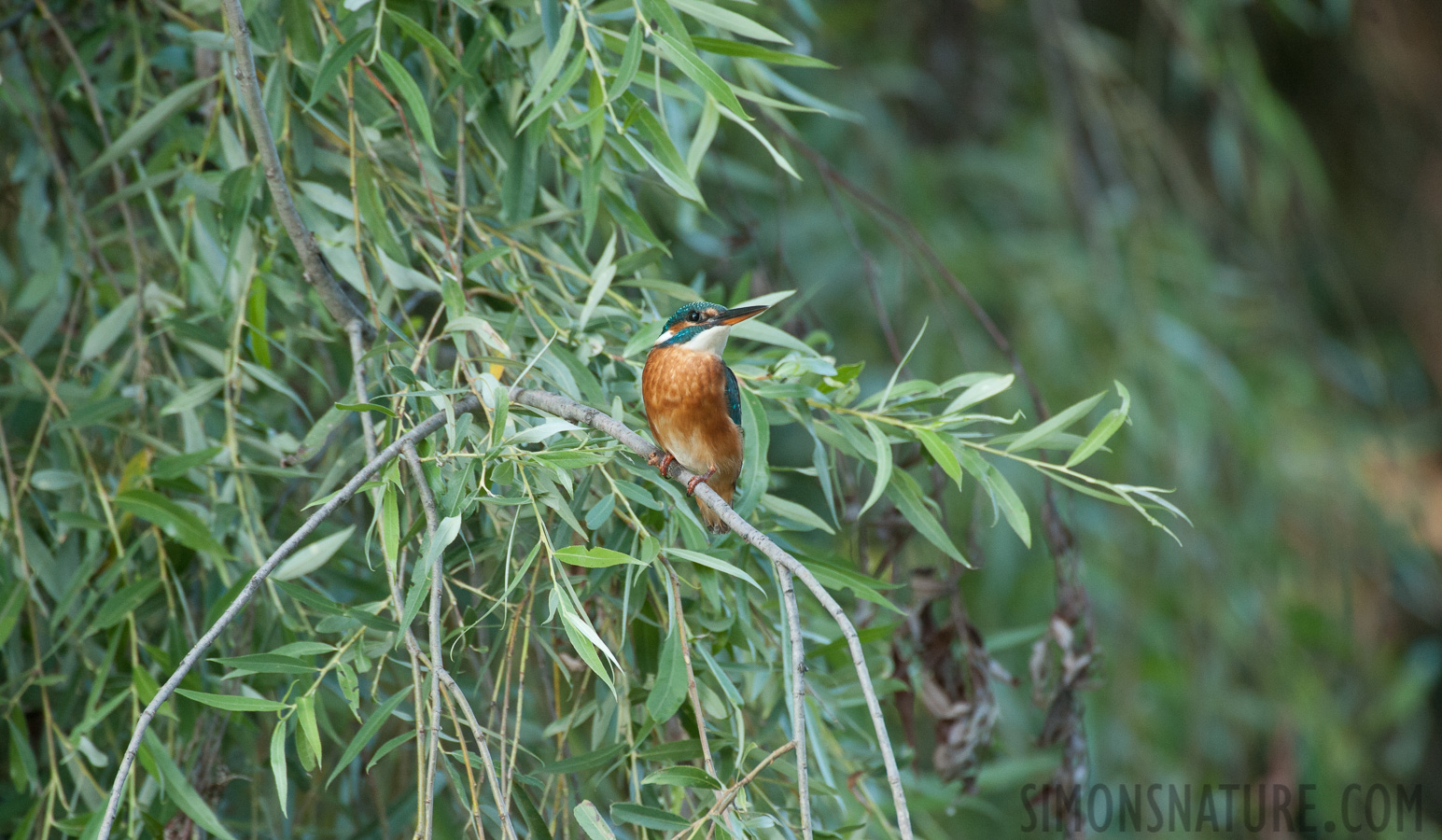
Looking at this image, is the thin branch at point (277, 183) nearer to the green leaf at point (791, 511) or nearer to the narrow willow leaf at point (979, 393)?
the green leaf at point (791, 511)

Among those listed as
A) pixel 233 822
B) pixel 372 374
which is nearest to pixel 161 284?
pixel 372 374

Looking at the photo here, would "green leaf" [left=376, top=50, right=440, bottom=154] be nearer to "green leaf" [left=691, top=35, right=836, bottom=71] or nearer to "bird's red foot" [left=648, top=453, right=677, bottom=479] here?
"green leaf" [left=691, top=35, right=836, bottom=71]

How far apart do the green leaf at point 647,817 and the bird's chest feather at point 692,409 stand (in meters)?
0.55

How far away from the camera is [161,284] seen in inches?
71.7

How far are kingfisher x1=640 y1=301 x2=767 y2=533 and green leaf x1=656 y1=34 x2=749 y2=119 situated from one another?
34 centimetres

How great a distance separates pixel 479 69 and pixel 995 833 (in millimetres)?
2986

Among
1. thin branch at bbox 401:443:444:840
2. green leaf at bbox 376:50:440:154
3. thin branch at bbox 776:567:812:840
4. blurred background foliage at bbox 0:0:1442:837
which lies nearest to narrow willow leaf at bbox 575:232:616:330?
blurred background foliage at bbox 0:0:1442:837

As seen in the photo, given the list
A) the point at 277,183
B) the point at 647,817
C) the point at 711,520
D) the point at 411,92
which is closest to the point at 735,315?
the point at 711,520

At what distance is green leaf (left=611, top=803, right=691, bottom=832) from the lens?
106 cm

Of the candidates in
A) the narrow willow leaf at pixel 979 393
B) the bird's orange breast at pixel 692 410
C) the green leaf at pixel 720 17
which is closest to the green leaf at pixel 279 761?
the bird's orange breast at pixel 692 410

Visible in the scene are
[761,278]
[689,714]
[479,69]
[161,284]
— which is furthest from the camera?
[761,278]

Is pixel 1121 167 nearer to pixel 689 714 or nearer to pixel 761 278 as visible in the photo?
pixel 761 278

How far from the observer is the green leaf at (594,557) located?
103cm

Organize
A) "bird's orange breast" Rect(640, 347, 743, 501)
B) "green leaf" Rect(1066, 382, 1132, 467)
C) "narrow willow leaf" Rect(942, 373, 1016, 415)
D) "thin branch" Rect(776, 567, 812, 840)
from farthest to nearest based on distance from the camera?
"bird's orange breast" Rect(640, 347, 743, 501), "narrow willow leaf" Rect(942, 373, 1016, 415), "green leaf" Rect(1066, 382, 1132, 467), "thin branch" Rect(776, 567, 812, 840)
